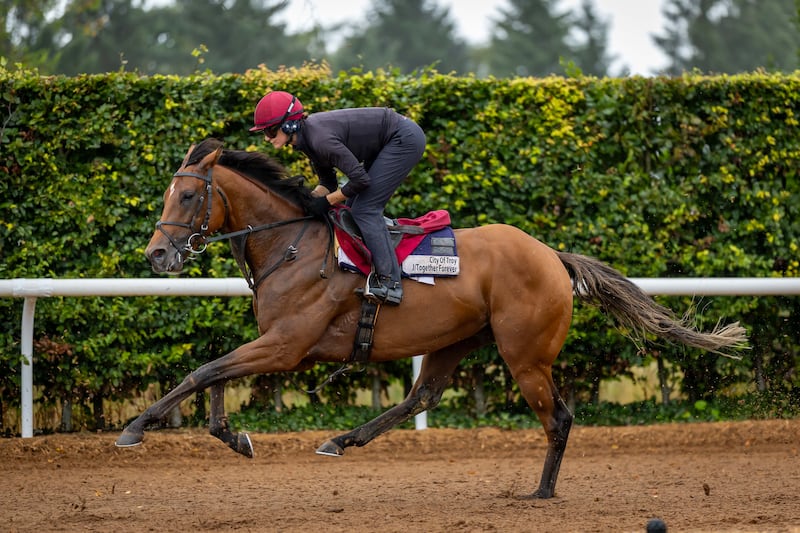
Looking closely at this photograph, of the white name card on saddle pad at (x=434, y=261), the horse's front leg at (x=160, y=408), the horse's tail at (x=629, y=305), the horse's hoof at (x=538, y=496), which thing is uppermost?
the white name card on saddle pad at (x=434, y=261)

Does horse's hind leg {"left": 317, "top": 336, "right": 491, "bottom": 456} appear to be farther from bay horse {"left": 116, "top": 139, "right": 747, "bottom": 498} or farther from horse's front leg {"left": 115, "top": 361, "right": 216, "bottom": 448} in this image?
horse's front leg {"left": 115, "top": 361, "right": 216, "bottom": 448}

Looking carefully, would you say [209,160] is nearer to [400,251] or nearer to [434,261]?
[400,251]

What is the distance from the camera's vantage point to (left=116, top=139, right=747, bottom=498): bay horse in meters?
5.88

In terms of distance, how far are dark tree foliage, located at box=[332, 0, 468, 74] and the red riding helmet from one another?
121 ft

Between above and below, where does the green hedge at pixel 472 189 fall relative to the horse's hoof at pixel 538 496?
above

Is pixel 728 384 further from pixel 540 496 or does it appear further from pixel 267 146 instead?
pixel 267 146

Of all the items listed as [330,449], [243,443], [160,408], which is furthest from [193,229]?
[330,449]

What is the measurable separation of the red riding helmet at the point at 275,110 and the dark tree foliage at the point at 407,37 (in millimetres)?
36957

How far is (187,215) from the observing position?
5.88 m

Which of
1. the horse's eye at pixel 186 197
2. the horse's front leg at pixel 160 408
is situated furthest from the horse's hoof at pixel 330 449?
the horse's eye at pixel 186 197

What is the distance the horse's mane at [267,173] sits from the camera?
6305 mm

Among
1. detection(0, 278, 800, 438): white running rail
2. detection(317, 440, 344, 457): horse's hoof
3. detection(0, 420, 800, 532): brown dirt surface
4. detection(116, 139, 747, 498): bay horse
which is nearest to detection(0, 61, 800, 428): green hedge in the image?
detection(0, 278, 800, 438): white running rail

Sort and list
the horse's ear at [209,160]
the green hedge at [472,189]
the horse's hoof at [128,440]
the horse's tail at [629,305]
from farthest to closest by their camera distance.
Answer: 1. the green hedge at [472,189]
2. the horse's tail at [629,305]
3. the horse's ear at [209,160]
4. the horse's hoof at [128,440]

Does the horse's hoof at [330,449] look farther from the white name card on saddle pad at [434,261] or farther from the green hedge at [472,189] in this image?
the green hedge at [472,189]
